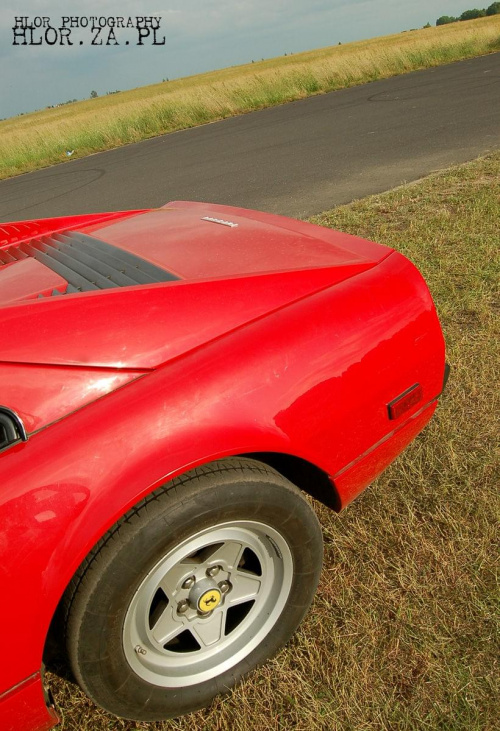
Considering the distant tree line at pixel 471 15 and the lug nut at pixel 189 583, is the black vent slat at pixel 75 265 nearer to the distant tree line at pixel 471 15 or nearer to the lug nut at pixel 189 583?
the lug nut at pixel 189 583

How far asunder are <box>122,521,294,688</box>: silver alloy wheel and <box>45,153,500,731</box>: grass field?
0.15 metres

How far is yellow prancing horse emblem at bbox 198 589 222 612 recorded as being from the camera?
1.61 meters

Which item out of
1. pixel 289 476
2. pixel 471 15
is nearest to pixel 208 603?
pixel 289 476

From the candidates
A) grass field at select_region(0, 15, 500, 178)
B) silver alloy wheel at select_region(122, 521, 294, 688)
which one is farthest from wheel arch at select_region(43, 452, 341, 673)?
grass field at select_region(0, 15, 500, 178)

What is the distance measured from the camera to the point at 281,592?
1717 millimetres

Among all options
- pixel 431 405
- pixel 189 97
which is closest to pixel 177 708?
pixel 431 405

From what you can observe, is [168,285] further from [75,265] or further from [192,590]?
[192,590]

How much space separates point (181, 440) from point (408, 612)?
107cm

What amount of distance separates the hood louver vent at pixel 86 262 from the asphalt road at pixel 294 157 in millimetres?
4067

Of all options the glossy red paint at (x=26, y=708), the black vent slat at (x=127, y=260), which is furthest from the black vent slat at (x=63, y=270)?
the glossy red paint at (x=26, y=708)

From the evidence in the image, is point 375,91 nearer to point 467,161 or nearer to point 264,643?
point 467,161

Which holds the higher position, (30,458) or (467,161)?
(30,458)

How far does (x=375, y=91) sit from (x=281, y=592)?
15193mm

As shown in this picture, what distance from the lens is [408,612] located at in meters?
1.88
